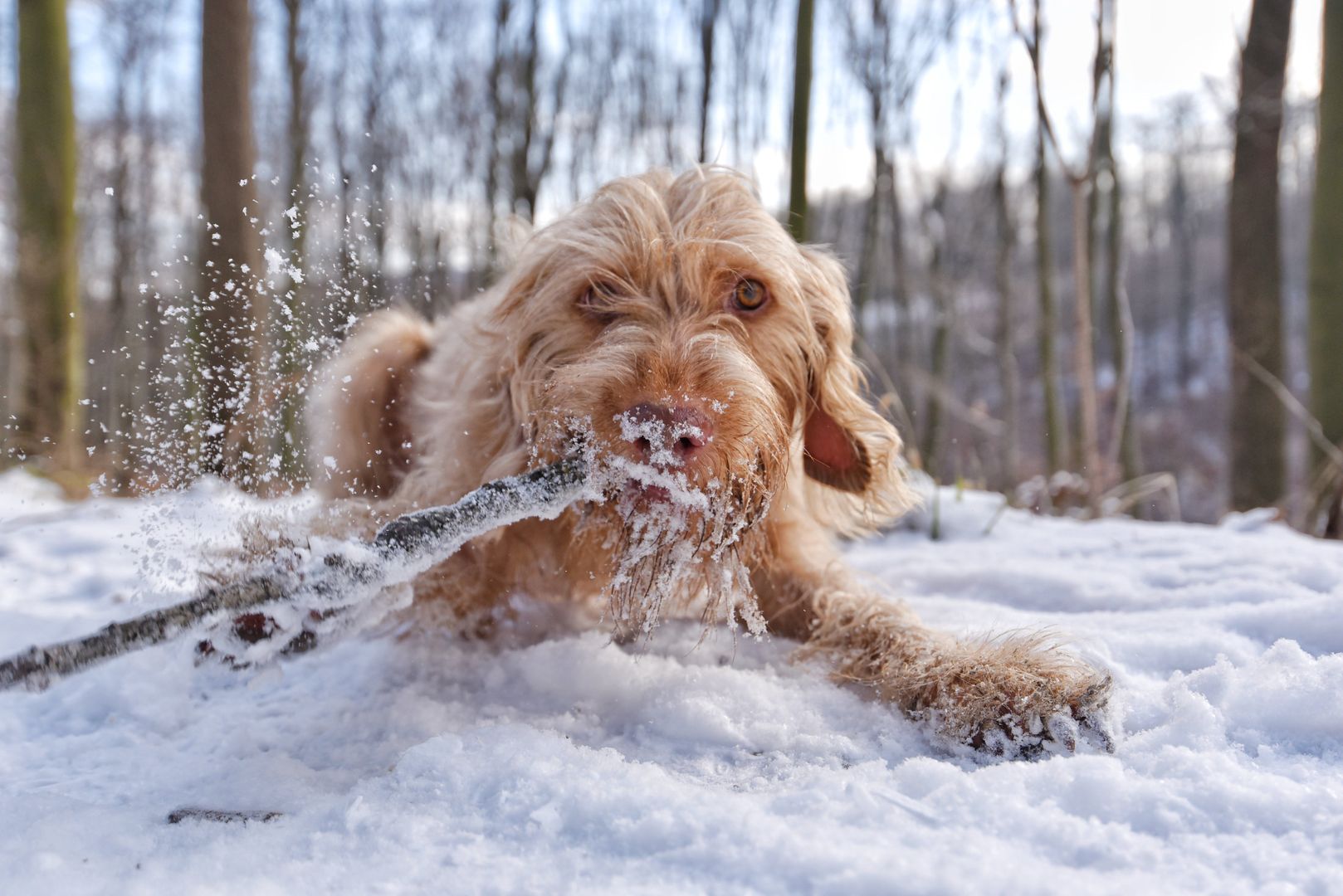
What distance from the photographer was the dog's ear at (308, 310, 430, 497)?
3420 millimetres

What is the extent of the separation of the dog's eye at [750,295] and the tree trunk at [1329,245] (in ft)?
23.6

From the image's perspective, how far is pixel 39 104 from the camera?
29.0 feet

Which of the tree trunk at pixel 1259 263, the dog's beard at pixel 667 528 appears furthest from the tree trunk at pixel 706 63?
the dog's beard at pixel 667 528

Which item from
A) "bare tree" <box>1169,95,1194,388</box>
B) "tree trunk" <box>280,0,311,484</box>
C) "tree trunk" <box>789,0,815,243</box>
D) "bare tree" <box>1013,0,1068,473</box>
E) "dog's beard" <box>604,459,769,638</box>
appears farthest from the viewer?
"bare tree" <box>1169,95,1194,388</box>

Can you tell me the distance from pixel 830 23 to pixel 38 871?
17.7 m

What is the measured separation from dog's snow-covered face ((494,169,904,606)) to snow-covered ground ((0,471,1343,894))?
498 mm

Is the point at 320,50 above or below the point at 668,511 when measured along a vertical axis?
above

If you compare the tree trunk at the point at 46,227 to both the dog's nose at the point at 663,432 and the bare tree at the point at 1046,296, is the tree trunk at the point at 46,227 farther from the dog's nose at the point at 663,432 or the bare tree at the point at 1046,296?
the bare tree at the point at 1046,296

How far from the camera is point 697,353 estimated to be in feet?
6.48

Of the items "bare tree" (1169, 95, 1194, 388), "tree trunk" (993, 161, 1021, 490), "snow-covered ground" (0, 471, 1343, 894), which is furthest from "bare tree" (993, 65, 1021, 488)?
"bare tree" (1169, 95, 1194, 388)

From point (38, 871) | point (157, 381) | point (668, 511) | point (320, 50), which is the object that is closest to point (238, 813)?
point (38, 871)

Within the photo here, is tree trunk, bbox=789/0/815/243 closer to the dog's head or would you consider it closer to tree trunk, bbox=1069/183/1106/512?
tree trunk, bbox=1069/183/1106/512

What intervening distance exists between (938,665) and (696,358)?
36.3 inches

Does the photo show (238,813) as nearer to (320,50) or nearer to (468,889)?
(468,889)
